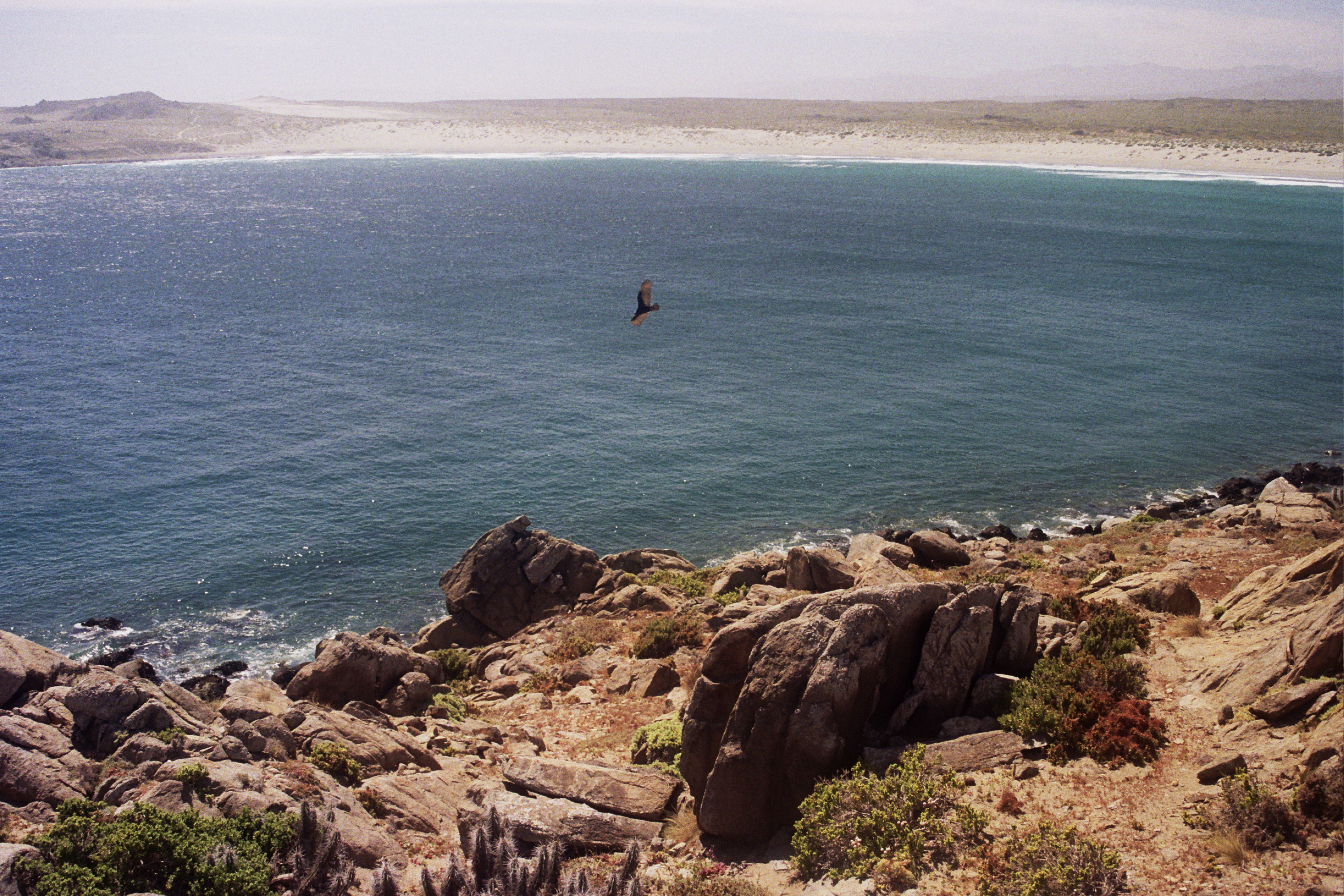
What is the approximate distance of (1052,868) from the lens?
46.6 ft

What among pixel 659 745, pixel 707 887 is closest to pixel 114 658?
pixel 659 745

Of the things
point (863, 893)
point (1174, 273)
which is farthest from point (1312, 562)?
point (1174, 273)

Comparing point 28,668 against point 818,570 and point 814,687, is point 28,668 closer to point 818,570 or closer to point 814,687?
point 814,687

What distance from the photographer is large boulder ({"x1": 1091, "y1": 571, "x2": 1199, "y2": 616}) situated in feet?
81.6

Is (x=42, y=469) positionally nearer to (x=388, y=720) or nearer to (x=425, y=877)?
(x=388, y=720)

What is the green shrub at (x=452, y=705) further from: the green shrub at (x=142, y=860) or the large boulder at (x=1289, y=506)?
the large boulder at (x=1289, y=506)

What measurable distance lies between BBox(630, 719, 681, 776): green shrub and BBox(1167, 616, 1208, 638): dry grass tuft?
13.1 m

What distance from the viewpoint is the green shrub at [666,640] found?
31.3 m

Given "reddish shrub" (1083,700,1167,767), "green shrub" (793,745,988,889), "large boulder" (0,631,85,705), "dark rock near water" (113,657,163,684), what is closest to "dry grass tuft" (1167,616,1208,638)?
"reddish shrub" (1083,700,1167,767)

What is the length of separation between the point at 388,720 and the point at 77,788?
8.26m

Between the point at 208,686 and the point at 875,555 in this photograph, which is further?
the point at 875,555

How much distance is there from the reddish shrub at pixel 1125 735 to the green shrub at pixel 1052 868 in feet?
9.62

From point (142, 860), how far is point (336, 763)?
5.84 m

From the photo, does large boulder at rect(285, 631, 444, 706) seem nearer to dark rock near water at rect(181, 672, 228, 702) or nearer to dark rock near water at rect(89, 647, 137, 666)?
dark rock near water at rect(181, 672, 228, 702)
